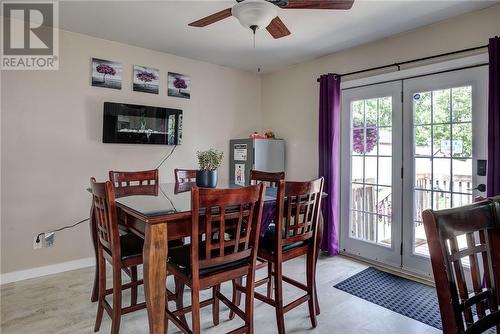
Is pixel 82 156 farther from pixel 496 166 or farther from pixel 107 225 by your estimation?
pixel 496 166

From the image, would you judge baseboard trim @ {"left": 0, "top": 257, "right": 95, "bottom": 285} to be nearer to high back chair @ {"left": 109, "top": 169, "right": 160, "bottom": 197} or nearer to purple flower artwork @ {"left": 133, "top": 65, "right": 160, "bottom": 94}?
high back chair @ {"left": 109, "top": 169, "right": 160, "bottom": 197}

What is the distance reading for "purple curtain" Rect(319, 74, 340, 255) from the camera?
3471mm

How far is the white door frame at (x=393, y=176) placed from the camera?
310 cm

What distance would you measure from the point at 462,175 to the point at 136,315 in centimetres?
298

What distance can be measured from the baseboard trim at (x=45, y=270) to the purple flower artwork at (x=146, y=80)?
2001 mm

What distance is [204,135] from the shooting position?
409cm

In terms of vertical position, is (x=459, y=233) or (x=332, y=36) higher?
(x=332, y=36)

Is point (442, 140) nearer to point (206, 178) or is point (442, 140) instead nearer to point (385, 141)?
point (385, 141)

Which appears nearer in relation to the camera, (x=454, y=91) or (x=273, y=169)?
(x=454, y=91)

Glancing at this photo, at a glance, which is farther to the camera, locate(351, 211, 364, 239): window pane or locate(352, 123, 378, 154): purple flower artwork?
locate(351, 211, 364, 239): window pane

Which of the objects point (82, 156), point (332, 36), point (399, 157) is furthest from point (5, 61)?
point (399, 157)

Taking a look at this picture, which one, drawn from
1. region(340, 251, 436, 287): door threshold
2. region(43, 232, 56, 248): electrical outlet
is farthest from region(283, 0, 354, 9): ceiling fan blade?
region(43, 232, 56, 248): electrical outlet

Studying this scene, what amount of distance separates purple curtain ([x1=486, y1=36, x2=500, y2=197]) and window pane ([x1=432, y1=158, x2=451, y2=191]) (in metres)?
0.39

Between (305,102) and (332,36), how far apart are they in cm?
100
